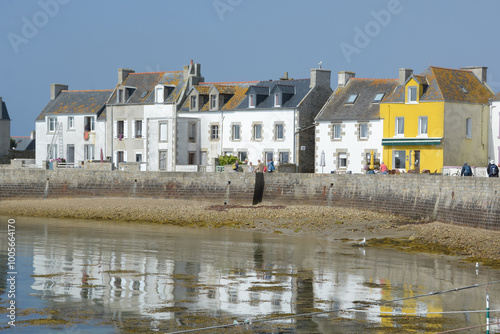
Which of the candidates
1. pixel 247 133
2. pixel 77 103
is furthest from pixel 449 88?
pixel 77 103

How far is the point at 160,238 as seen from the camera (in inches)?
1063

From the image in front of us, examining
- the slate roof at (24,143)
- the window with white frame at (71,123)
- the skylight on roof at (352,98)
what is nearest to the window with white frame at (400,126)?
the skylight on roof at (352,98)

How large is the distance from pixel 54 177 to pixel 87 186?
89.5 inches

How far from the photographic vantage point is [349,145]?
43.2 meters

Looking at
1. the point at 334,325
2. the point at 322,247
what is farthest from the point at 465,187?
the point at 334,325

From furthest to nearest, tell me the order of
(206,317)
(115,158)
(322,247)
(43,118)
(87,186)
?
(43,118) → (115,158) → (87,186) → (322,247) → (206,317)

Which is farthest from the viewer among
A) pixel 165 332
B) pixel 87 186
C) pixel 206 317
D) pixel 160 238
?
pixel 87 186

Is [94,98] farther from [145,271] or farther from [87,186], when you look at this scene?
[145,271]

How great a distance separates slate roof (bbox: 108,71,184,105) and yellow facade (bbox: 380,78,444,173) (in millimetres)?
14415

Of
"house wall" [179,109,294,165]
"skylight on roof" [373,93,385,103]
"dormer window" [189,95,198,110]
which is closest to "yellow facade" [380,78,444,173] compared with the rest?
"skylight on roof" [373,93,385,103]

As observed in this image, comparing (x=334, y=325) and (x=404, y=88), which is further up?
(x=404, y=88)

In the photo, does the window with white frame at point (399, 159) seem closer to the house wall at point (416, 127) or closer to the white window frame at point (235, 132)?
the house wall at point (416, 127)

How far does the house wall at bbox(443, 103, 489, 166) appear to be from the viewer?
39688 millimetres

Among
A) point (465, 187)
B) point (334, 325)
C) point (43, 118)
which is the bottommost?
point (334, 325)
